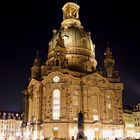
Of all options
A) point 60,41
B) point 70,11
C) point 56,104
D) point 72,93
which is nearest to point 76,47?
point 60,41

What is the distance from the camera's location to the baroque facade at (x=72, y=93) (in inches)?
3169

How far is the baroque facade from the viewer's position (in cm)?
8050

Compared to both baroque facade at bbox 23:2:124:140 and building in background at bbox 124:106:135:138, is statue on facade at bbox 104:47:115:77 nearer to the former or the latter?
baroque facade at bbox 23:2:124:140

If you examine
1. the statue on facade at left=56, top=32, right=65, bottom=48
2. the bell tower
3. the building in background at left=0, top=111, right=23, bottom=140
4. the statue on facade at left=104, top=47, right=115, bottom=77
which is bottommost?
the building in background at left=0, top=111, right=23, bottom=140

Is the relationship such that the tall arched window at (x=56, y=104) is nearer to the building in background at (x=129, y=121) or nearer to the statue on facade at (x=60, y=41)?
the statue on facade at (x=60, y=41)

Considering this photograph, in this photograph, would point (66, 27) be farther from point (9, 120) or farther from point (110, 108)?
point (9, 120)

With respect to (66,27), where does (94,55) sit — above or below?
below

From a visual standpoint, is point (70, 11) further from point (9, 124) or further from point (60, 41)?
point (9, 124)

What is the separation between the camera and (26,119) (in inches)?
3755

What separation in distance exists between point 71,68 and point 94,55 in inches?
478

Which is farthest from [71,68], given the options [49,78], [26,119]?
[26,119]

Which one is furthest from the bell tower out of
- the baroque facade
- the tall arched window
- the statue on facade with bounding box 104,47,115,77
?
the tall arched window

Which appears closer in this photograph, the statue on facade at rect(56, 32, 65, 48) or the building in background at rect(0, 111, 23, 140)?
the statue on facade at rect(56, 32, 65, 48)

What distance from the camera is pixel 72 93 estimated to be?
273ft
